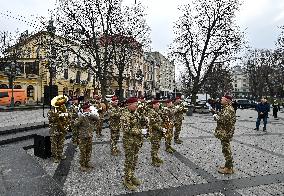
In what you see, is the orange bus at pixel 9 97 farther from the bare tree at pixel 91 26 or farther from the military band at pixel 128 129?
the military band at pixel 128 129

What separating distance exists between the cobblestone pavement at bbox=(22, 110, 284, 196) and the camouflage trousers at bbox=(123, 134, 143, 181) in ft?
1.18

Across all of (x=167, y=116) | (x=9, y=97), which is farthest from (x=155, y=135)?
(x=9, y=97)

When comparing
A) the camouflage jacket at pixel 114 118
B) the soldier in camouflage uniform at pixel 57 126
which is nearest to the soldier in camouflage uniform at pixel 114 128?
the camouflage jacket at pixel 114 118

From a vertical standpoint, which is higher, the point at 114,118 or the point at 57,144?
the point at 114,118

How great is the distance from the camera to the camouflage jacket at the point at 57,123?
903 centimetres

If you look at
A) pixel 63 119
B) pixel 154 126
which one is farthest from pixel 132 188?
pixel 63 119

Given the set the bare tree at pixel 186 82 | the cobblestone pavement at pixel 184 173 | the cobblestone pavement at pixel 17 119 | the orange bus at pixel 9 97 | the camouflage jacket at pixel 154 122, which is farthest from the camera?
the bare tree at pixel 186 82

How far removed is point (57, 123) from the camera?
9031 millimetres

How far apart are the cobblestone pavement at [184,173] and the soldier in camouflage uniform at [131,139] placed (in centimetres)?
27

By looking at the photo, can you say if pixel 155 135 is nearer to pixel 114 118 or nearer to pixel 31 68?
pixel 114 118

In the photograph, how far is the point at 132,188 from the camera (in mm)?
6719

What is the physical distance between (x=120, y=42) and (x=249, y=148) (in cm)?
2047

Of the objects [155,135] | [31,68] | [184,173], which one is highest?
→ [31,68]

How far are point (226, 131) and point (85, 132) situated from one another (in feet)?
12.4
